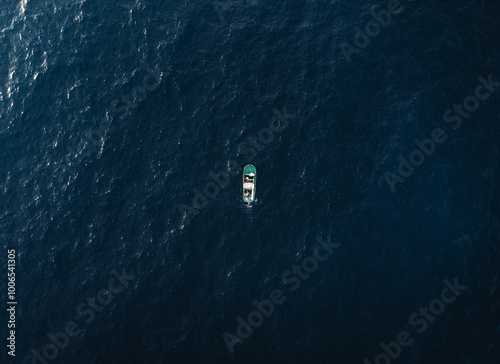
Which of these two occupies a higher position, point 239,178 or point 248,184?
point 239,178

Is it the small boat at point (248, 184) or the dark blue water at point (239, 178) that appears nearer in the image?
the dark blue water at point (239, 178)

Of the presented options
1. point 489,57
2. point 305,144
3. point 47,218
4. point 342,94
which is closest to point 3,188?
Answer: point 47,218

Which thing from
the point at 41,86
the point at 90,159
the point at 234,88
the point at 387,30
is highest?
the point at 41,86

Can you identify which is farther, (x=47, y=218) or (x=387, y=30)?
(x=387, y=30)

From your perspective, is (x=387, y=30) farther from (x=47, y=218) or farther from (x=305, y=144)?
(x=47, y=218)

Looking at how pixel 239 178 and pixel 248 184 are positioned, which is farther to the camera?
pixel 239 178
